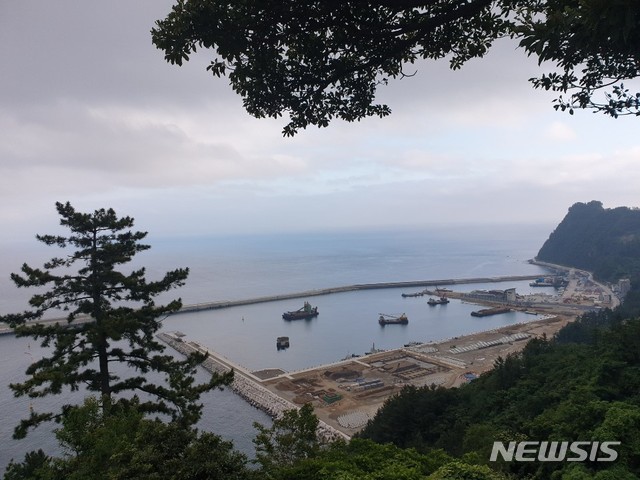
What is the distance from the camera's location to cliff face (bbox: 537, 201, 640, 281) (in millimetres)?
50062

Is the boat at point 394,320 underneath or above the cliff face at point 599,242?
underneath

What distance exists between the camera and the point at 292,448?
15.3 feet

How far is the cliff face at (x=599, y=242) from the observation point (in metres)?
50.1

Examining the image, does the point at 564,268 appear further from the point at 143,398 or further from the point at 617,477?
the point at 617,477

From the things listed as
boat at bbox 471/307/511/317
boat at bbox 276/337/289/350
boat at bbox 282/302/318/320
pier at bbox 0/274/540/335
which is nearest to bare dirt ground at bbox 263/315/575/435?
boat at bbox 276/337/289/350

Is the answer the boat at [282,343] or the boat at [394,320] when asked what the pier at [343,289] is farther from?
the boat at [282,343]

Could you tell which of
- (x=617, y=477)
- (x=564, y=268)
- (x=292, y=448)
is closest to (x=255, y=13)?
(x=292, y=448)

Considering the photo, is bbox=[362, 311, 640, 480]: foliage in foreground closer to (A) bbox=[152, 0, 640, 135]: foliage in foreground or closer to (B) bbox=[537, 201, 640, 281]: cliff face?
(A) bbox=[152, 0, 640, 135]: foliage in foreground

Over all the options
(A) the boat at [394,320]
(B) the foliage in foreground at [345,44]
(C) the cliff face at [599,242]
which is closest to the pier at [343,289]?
(C) the cliff face at [599,242]

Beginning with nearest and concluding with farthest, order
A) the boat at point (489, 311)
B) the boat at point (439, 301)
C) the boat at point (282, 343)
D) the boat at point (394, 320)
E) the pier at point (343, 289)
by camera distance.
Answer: the boat at point (282, 343)
the boat at point (394, 320)
the boat at point (489, 311)
the pier at point (343, 289)
the boat at point (439, 301)

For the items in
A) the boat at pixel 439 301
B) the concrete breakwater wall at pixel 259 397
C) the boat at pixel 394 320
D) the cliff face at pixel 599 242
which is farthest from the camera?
the cliff face at pixel 599 242

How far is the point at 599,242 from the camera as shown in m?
59.1

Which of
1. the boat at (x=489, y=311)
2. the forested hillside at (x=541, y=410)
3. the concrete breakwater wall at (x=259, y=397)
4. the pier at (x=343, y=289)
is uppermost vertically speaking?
the forested hillside at (x=541, y=410)

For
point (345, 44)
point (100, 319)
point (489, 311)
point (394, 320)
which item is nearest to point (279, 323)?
point (394, 320)
